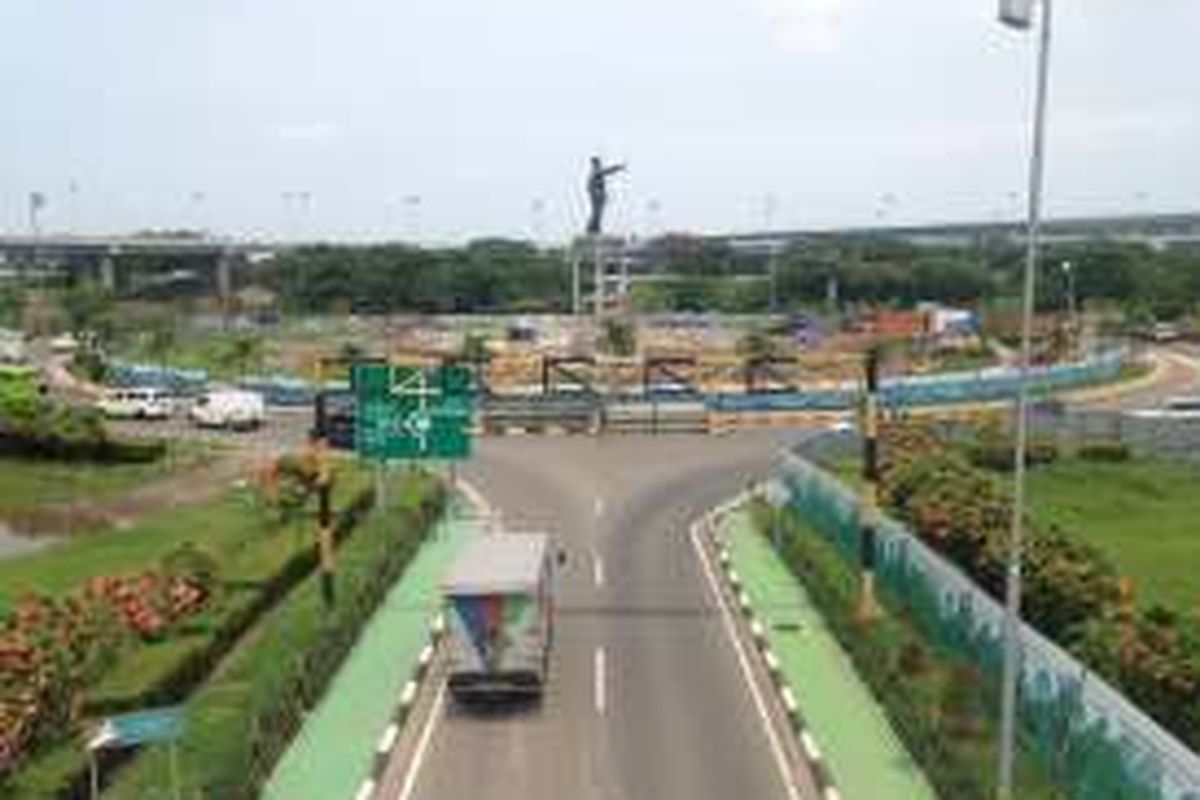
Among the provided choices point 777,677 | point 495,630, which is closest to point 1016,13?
point 495,630

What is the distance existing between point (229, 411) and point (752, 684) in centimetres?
5586

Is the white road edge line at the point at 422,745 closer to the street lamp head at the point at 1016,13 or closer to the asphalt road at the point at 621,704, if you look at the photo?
the asphalt road at the point at 621,704

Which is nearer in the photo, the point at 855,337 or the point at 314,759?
the point at 314,759

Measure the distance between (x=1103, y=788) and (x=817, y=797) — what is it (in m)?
6.04

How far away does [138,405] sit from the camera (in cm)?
9925

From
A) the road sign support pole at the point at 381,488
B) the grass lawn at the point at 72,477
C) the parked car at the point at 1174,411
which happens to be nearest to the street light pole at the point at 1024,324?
the road sign support pole at the point at 381,488

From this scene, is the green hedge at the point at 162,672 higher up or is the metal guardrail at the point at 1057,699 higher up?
the metal guardrail at the point at 1057,699

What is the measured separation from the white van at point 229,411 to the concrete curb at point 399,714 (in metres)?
47.4

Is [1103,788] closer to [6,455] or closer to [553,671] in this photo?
[553,671]

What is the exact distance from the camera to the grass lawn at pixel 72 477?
72062 millimetres

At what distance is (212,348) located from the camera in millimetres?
145750

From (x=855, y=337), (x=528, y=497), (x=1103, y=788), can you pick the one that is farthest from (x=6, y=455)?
(x=855, y=337)

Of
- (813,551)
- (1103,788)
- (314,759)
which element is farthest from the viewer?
(813,551)

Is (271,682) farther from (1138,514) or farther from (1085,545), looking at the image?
(1138,514)
